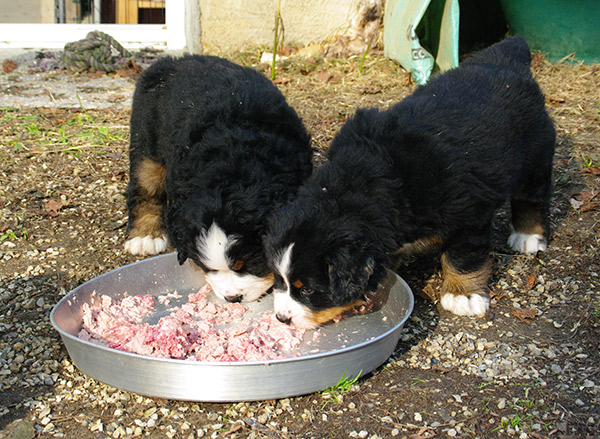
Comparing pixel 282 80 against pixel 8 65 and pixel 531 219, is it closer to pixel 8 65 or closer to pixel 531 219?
pixel 8 65

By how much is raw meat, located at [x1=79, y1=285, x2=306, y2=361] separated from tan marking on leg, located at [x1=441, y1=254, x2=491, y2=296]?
94cm

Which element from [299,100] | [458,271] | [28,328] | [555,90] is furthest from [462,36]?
[28,328]

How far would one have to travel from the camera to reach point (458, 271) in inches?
147

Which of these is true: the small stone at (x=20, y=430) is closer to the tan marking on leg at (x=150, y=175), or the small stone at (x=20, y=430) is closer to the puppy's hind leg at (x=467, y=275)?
the tan marking on leg at (x=150, y=175)

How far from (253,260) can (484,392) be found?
1271 mm

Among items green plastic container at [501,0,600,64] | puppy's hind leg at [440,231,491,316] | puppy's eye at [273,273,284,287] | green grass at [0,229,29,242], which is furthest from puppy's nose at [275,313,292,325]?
green plastic container at [501,0,600,64]

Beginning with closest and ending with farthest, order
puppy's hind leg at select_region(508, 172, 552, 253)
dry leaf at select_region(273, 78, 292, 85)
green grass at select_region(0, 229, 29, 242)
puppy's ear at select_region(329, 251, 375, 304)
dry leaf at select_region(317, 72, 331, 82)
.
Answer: puppy's ear at select_region(329, 251, 375, 304) < puppy's hind leg at select_region(508, 172, 552, 253) < green grass at select_region(0, 229, 29, 242) < dry leaf at select_region(273, 78, 292, 85) < dry leaf at select_region(317, 72, 331, 82)

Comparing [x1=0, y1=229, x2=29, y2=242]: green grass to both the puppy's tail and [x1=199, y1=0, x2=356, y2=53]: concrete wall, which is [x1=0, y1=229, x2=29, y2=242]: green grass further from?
[x1=199, y1=0, x2=356, y2=53]: concrete wall

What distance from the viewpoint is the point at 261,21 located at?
28.3 ft

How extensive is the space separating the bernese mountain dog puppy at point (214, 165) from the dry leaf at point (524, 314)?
1412 millimetres

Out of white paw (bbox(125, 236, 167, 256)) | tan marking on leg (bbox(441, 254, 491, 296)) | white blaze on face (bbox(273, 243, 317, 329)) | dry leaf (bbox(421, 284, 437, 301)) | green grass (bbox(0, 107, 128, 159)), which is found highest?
white blaze on face (bbox(273, 243, 317, 329))

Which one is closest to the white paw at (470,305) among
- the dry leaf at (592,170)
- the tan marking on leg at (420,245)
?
the tan marking on leg at (420,245)

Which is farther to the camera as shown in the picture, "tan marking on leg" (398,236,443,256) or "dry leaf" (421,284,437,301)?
"dry leaf" (421,284,437,301)

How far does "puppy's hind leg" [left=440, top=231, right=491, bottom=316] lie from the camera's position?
3639mm
